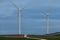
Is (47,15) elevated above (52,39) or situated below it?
above

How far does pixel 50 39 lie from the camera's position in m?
79.3

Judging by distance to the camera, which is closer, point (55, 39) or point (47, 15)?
point (55, 39)

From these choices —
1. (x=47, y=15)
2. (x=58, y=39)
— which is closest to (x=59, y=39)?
(x=58, y=39)

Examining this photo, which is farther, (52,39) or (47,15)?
(47,15)

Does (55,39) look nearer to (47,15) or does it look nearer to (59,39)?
(59,39)

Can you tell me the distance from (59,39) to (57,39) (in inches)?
32.4

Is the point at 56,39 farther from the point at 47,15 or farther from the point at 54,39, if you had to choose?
the point at 47,15

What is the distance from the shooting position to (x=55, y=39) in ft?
259

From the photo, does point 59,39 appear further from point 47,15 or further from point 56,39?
point 47,15

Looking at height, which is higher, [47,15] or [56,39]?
[47,15]

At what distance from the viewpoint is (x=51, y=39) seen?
78750 millimetres

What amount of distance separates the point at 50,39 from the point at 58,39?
2.40 m

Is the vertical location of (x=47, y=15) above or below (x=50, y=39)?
above

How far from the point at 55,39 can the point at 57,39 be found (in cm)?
82
